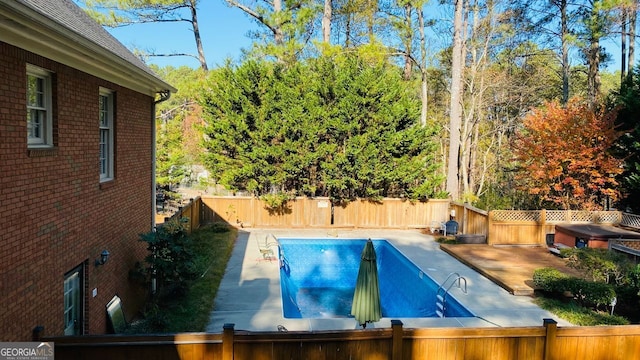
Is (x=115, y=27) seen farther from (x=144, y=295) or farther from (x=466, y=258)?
(x=466, y=258)

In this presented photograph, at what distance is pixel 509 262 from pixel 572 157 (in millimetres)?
5636

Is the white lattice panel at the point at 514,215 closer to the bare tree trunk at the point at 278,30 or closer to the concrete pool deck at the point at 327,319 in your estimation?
the concrete pool deck at the point at 327,319

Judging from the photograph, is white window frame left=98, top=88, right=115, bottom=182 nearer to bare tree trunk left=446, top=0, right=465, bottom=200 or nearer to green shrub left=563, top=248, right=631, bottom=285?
green shrub left=563, top=248, right=631, bottom=285

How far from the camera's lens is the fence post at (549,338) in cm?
519

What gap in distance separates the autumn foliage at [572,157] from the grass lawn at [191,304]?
38.8ft

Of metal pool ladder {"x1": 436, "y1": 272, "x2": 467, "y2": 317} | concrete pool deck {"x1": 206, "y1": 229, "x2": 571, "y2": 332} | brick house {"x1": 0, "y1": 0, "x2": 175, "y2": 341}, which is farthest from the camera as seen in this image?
metal pool ladder {"x1": 436, "y1": 272, "x2": 467, "y2": 317}

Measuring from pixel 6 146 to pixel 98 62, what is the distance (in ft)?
7.54

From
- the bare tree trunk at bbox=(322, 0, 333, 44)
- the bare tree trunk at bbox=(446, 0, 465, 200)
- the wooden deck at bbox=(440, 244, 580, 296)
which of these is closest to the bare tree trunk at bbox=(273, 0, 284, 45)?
the bare tree trunk at bbox=(322, 0, 333, 44)

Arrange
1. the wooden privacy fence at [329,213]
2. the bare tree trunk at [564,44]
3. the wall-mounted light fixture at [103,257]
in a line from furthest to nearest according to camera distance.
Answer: the bare tree trunk at [564,44] → the wooden privacy fence at [329,213] → the wall-mounted light fixture at [103,257]

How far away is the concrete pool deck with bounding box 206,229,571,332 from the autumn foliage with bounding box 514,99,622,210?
17.5 ft

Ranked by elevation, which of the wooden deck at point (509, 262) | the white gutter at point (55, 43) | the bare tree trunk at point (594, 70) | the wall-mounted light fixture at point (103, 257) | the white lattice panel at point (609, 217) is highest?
the bare tree trunk at point (594, 70)

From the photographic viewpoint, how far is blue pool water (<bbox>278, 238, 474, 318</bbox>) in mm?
11234

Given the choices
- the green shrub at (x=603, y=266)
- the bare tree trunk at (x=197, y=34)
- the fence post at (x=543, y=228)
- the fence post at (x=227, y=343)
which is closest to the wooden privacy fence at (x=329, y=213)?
the fence post at (x=543, y=228)

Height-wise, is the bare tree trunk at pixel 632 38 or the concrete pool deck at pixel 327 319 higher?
the bare tree trunk at pixel 632 38
